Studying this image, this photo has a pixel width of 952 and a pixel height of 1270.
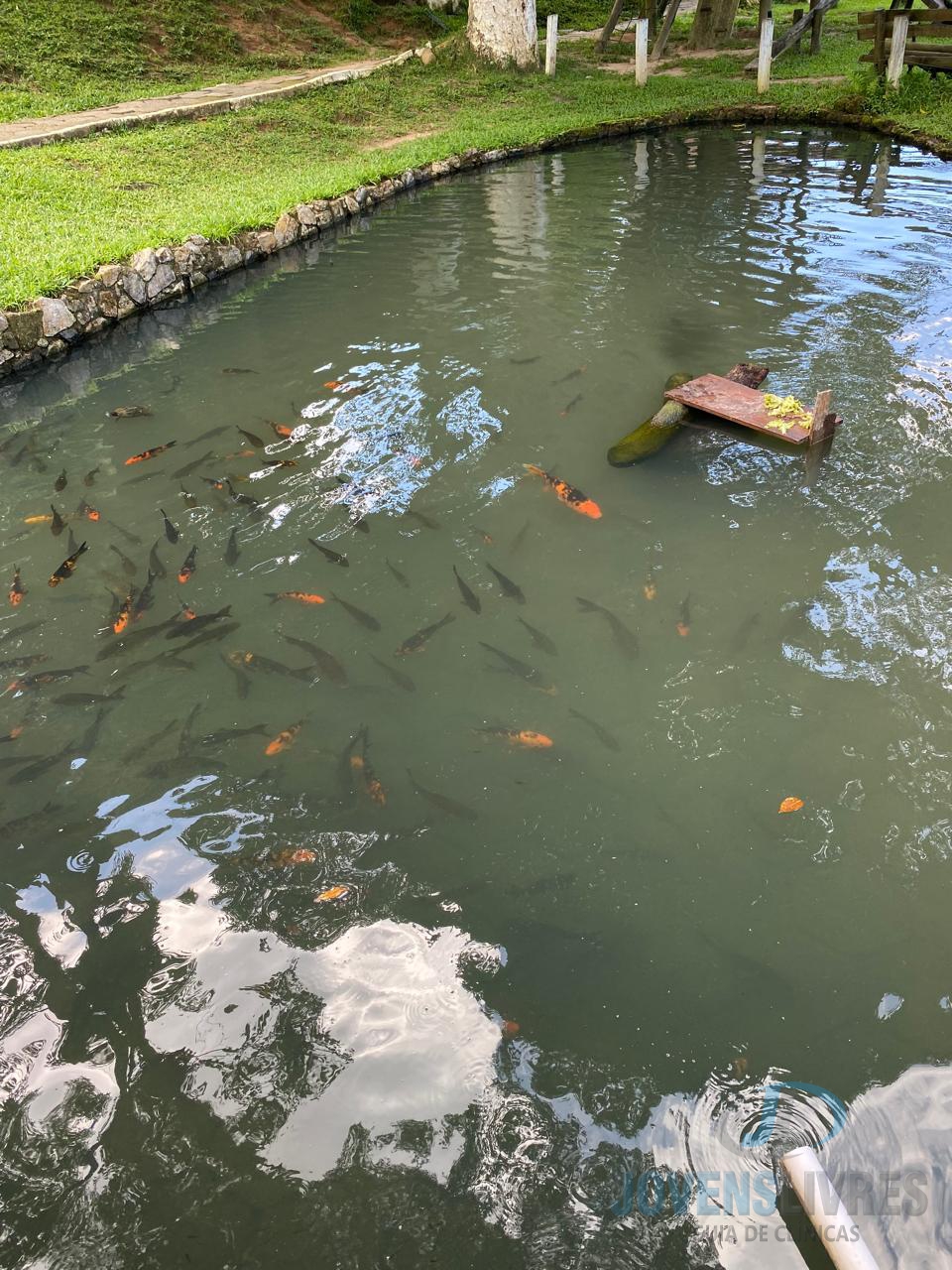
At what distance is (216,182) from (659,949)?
14998 mm

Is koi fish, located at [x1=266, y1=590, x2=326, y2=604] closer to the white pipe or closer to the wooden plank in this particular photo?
the white pipe

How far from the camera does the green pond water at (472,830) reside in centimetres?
282

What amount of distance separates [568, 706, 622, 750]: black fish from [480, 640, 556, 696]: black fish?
8.8 inches

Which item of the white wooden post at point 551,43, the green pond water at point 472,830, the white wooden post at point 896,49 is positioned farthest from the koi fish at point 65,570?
the white wooden post at point 551,43

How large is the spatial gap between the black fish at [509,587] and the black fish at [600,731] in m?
1.10

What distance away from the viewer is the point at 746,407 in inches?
266

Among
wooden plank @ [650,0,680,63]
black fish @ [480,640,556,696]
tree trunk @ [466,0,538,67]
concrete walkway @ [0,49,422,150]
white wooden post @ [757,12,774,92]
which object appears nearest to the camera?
black fish @ [480,640,556,696]

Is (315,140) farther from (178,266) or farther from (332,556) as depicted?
(332,556)

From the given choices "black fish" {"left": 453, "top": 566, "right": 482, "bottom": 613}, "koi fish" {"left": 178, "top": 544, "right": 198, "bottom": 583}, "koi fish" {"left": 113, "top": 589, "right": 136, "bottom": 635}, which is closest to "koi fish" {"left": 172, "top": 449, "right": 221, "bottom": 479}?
"koi fish" {"left": 178, "top": 544, "right": 198, "bottom": 583}

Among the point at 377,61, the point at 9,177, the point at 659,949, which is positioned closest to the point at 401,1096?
the point at 659,949

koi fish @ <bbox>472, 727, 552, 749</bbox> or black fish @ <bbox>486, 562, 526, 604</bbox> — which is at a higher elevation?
black fish @ <bbox>486, 562, 526, 604</bbox>

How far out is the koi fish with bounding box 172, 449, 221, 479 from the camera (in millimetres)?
7105

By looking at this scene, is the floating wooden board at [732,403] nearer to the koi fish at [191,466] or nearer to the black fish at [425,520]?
the black fish at [425,520]

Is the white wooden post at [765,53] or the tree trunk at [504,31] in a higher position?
the tree trunk at [504,31]
